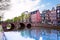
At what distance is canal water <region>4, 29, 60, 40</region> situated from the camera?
1.40 meters

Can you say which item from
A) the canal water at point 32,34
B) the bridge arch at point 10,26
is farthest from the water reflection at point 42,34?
the bridge arch at point 10,26

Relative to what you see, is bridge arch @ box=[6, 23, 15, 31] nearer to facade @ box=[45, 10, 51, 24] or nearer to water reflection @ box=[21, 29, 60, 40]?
water reflection @ box=[21, 29, 60, 40]

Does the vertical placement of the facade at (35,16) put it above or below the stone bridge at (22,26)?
above

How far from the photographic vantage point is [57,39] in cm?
137

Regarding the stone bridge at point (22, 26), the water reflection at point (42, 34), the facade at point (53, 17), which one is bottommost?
the water reflection at point (42, 34)

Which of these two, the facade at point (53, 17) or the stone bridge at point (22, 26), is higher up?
the facade at point (53, 17)

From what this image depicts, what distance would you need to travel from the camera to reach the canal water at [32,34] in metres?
1.40

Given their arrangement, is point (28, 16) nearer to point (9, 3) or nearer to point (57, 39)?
point (9, 3)

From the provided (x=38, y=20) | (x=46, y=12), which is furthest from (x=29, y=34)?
(x=46, y=12)

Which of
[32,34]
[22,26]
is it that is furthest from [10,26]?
[32,34]

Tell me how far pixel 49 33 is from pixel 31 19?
0.22m

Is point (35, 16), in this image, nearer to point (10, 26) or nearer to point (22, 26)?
point (22, 26)

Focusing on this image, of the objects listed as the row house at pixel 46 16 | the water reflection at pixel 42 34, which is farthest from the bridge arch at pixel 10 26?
the row house at pixel 46 16

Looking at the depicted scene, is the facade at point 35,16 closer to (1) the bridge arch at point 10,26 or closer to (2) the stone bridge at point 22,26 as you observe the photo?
(2) the stone bridge at point 22,26
